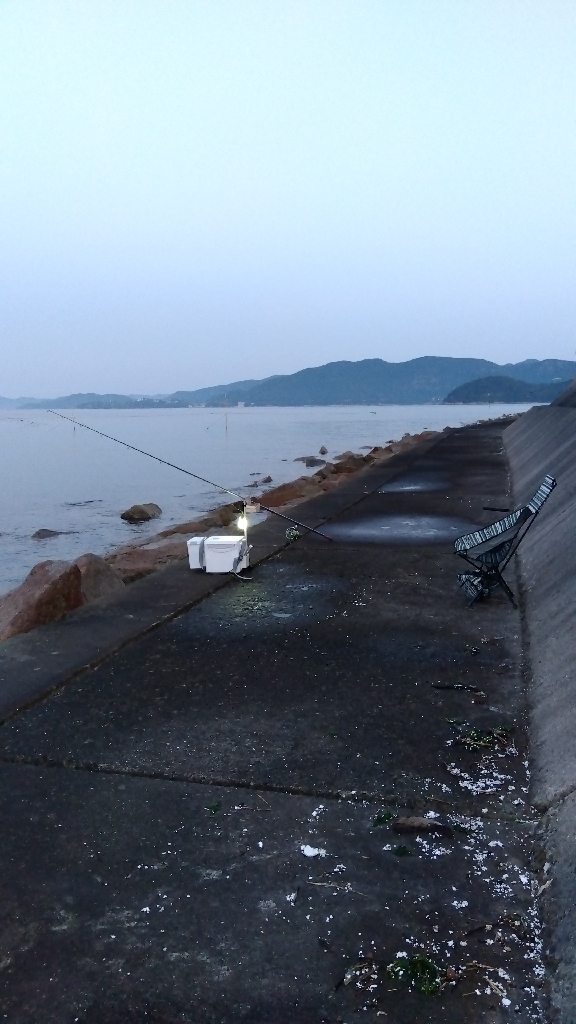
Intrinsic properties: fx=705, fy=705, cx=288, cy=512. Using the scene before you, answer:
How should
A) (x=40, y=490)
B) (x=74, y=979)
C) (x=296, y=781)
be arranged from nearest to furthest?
(x=74, y=979), (x=296, y=781), (x=40, y=490)

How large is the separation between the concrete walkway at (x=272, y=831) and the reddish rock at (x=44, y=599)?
26 cm

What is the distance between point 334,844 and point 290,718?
1.15 meters

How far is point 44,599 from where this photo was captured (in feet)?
19.0

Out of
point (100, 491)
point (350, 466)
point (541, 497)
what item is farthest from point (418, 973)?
point (100, 491)

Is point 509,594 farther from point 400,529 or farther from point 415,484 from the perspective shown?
point 415,484

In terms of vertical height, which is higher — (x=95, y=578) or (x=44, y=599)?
(x=44, y=599)

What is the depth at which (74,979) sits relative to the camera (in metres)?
2.19

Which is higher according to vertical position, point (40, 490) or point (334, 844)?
point (334, 844)

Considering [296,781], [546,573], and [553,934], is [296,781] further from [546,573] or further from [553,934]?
[546,573]

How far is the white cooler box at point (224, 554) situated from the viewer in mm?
7145

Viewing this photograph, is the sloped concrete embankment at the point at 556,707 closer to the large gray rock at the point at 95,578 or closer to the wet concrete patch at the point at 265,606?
the wet concrete patch at the point at 265,606

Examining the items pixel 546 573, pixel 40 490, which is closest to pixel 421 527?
pixel 546 573

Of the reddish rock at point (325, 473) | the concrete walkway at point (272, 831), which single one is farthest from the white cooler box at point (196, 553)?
the reddish rock at point (325, 473)

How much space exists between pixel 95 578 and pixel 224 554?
1.31 metres
